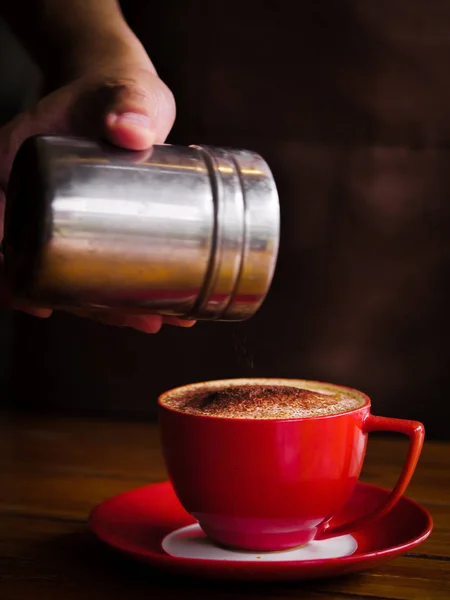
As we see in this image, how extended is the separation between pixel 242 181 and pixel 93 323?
38.4 inches

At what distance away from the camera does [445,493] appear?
0.84 meters

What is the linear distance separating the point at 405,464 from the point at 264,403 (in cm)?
13

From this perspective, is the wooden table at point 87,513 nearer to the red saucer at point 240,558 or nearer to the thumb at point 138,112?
the red saucer at point 240,558

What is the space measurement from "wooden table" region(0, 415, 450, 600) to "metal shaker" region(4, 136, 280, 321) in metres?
0.21

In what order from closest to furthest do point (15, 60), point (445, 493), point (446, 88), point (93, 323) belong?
point (445, 493), point (446, 88), point (93, 323), point (15, 60)

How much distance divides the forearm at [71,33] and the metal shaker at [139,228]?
39cm

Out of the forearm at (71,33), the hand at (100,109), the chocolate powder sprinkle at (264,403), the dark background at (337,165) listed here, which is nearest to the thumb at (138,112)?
the hand at (100,109)

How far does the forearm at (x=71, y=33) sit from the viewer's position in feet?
3.06

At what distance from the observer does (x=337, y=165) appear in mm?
1395

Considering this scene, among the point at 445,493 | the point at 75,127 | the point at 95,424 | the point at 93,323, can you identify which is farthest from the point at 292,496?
the point at 93,323

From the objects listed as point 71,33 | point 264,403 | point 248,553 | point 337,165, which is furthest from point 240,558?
point 337,165

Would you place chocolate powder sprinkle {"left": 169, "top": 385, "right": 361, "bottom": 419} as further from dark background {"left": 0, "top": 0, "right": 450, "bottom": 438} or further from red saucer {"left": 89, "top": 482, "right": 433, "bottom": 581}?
dark background {"left": 0, "top": 0, "right": 450, "bottom": 438}

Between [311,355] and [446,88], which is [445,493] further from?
[446,88]

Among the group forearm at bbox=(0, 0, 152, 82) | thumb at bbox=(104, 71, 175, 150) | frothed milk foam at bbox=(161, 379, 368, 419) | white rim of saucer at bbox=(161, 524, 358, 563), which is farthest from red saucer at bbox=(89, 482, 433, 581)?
forearm at bbox=(0, 0, 152, 82)
